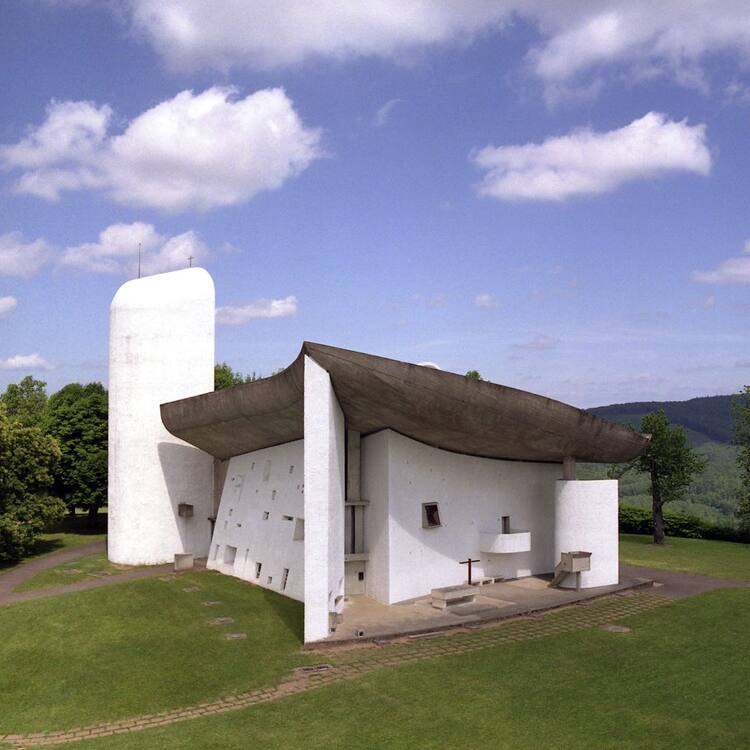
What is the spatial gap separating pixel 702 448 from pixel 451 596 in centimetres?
11332

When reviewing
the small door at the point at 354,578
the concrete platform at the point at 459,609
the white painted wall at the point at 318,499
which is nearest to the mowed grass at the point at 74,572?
the small door at the point at 354,578

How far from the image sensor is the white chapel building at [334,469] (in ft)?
56.2

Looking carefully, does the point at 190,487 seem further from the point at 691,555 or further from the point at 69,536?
the point at 691,555

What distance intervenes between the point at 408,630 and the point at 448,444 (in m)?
6.25

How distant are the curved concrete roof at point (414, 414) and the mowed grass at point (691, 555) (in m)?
6.04

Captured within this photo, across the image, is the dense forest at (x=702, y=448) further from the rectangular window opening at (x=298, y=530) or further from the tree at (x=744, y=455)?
the rectangular window opening at (x=298, y=530)

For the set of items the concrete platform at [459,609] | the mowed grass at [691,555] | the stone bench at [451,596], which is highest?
the stone bench at [451,596]

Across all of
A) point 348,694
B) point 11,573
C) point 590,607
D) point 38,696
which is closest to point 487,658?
point 348,694

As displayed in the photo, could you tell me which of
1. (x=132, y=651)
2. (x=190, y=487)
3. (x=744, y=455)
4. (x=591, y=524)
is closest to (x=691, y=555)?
(x=744, y=455)

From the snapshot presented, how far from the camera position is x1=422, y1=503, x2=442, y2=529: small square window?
2075cm

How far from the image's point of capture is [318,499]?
1608 centimetres

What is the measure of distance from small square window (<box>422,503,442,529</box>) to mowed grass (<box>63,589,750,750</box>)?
17.9 feet

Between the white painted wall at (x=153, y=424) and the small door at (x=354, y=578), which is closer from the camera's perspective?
the small door at (x=354, y=578)

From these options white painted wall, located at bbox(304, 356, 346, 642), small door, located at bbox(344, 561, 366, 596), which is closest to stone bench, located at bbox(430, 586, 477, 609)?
small door, located at bbox(344, 561, 366, 596)
